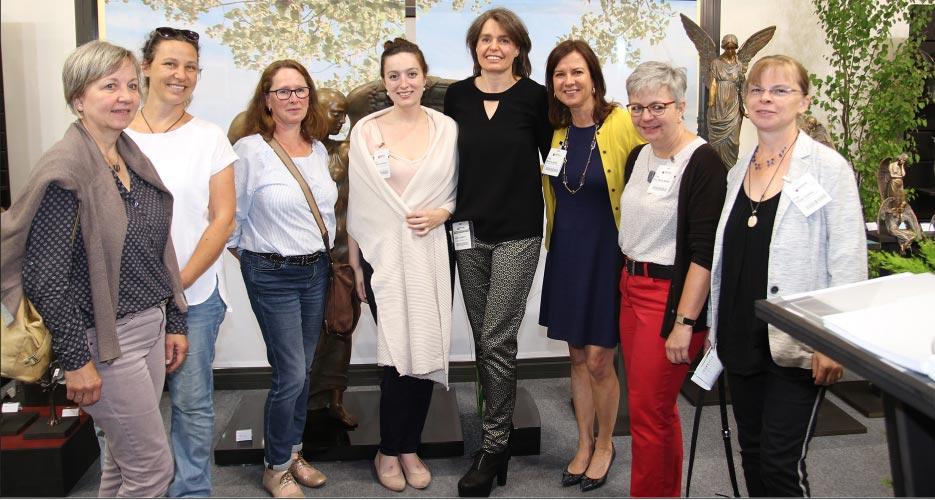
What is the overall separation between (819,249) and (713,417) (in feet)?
6.32

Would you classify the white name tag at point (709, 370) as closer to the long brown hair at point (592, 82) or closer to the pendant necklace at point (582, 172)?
the pendant necklace at point (582, 172)

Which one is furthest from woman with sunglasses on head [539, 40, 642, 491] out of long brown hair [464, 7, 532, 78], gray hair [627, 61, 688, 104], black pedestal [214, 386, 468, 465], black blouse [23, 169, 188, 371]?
black blouse [23, 169, 188, 371]

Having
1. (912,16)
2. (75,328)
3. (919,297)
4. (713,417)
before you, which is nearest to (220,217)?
(75,328)

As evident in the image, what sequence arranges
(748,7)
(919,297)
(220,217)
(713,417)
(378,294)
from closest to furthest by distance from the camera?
(919,297), (220,217), (378,294), (713,417), (748,7)

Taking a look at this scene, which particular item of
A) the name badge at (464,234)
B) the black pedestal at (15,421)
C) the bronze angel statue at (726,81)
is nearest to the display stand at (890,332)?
the name badge at (464,234)

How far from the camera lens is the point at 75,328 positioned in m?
1.66

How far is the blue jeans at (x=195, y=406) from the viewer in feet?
7.37

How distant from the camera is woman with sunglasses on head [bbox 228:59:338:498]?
8.25 ft

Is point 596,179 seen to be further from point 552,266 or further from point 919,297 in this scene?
point 919,297

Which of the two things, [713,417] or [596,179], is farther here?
[713,417]

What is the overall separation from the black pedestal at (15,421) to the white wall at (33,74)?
1.27 metres

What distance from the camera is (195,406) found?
2293 mm

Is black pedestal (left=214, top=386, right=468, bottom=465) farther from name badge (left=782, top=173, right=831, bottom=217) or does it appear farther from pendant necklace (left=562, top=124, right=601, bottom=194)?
name badge (left=782, top=173, right=831, bottom=217)

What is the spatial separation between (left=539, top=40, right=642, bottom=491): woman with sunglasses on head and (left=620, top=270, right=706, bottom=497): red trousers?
15cm
